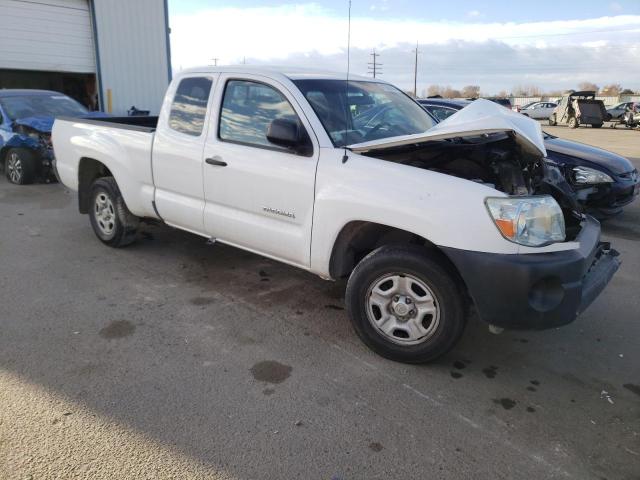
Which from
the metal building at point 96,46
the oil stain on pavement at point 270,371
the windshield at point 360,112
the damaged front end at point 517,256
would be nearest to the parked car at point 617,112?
the metal building at point 96,46

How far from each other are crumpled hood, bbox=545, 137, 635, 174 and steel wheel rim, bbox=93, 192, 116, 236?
5.61 metres

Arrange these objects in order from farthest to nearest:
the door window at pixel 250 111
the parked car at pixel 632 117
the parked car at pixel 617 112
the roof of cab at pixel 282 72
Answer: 1. the parked car at pixel 617 112
2. the parked car at pixel 632 117
3. the roof of cab at pixel 282 72
4. the door window at pixel 250 111

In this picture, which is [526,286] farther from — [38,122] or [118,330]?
[38,122]

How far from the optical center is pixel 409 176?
321 centimetres

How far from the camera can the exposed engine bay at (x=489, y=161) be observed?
145 inches

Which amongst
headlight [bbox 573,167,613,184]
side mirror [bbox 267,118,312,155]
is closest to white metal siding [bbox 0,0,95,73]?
side mirror [bbox 267,118,312,155]

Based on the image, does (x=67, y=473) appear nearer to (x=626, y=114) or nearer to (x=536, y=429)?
(x=536, y=429)

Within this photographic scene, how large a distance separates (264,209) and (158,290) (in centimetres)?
137

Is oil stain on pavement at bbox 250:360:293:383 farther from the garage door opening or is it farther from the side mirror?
the garage door opening

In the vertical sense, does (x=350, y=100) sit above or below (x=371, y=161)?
above

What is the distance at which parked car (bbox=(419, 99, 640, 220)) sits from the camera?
6.77 metres

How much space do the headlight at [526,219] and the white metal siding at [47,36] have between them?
17.0 m

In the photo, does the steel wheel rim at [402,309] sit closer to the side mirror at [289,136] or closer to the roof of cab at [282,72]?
the side mirror at [289,136]

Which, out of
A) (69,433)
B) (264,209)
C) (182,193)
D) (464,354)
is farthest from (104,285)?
(464,354)
